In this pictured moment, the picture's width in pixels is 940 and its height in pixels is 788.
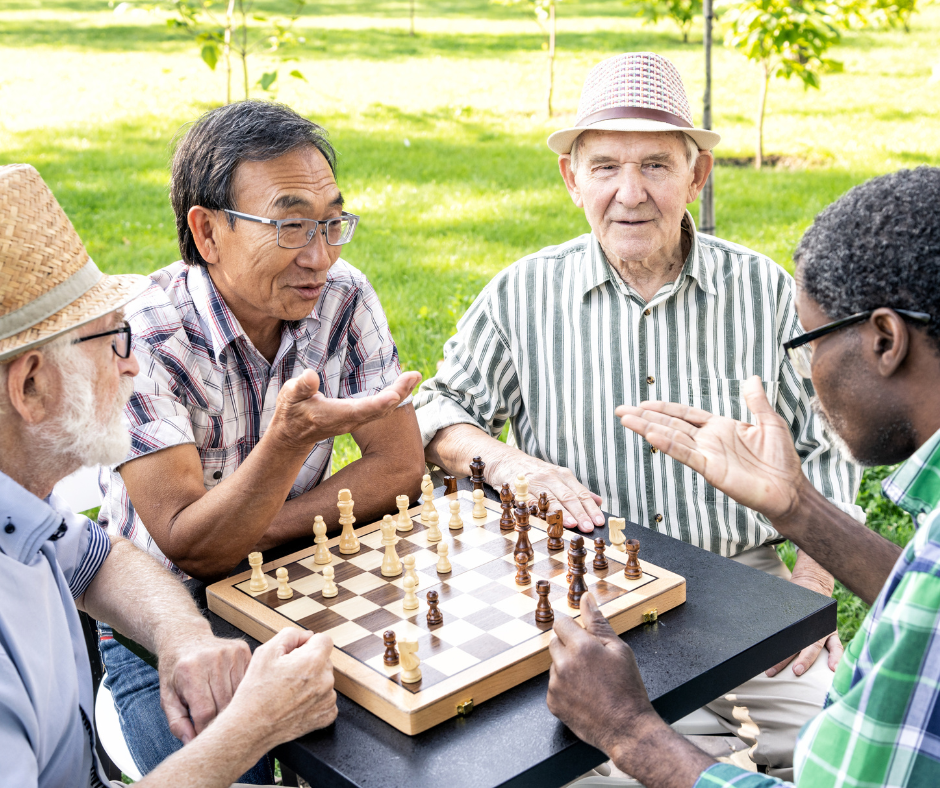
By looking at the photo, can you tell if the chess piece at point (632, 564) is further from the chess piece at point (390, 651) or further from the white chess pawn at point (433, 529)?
the chess piece at point (390, 651)

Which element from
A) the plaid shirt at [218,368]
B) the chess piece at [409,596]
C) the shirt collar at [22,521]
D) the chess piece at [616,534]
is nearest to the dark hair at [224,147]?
the plaid shirt at [218,368]

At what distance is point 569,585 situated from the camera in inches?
82.2

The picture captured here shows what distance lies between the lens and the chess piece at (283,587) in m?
2.13

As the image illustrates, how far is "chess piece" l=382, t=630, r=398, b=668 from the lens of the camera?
185 cm

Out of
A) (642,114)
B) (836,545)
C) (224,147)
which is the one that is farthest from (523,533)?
(642,114)

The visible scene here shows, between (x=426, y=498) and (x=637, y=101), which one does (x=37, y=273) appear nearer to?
(x=426, y=498)

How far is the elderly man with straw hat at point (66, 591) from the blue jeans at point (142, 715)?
0.26m

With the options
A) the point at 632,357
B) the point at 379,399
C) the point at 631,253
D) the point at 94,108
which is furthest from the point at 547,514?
the point at 94,108

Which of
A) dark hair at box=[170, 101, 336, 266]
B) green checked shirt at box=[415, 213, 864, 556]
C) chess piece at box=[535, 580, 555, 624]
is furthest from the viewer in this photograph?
green checked shirt at box=[415, 213, 864, 556]

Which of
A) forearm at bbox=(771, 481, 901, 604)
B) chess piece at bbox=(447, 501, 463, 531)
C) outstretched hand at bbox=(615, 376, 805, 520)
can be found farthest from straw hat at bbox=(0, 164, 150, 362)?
forearm at bbox=(771, 481, 901, 604)

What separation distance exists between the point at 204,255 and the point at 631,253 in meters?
1.31

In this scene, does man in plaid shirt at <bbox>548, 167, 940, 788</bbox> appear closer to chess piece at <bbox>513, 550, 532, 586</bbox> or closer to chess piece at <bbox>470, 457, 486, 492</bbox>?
→ chess piece at <bbox>513, 550, 532, 586</bbox>

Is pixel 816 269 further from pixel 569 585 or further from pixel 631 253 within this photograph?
pixel 631 253

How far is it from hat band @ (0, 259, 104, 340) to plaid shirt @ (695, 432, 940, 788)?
1.55 m
